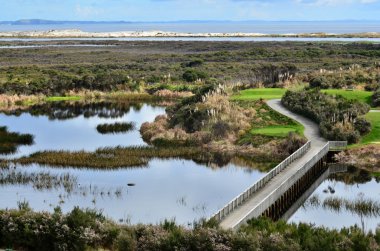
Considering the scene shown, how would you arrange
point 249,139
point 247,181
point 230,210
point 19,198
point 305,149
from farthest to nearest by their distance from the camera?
point 249,139
point 305,149
point 247,181
point 19,198
point 230,210

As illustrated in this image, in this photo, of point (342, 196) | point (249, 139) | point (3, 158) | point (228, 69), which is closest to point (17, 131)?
point (3, 158)

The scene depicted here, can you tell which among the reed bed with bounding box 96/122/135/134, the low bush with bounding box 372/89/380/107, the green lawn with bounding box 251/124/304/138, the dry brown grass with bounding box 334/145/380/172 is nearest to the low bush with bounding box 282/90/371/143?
the green lawn with bounding box 251/124/304/138

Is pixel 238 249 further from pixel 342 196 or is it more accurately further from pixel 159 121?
pixel 159 121

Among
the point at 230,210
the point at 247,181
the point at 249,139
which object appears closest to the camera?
the point at 230,210

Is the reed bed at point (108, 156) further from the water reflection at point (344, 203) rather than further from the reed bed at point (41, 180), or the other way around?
the water reflection at point (344, 203)

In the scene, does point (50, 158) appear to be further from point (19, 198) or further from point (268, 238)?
→ point (268, 238)

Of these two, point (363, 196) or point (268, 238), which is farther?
point (363, 196)

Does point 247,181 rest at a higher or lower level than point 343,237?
lower

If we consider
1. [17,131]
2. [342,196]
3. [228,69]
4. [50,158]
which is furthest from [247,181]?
[228,69]
